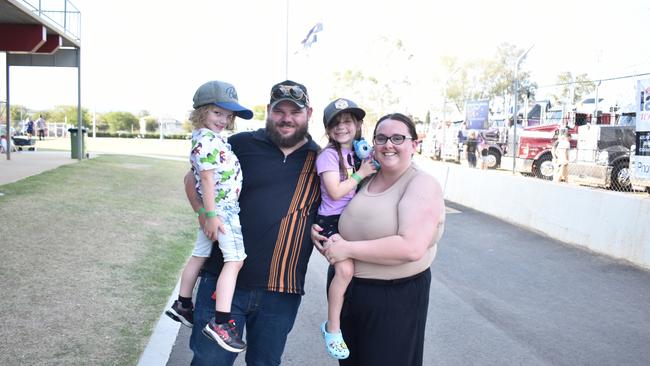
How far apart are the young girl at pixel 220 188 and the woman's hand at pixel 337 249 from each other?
46cm

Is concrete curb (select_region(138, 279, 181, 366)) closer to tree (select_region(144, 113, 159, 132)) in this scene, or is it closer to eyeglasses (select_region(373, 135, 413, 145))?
eyeglasses (select_region(373, 135, 413, 145))

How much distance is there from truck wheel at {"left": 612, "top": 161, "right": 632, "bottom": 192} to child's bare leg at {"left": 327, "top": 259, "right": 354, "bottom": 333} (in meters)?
11.1

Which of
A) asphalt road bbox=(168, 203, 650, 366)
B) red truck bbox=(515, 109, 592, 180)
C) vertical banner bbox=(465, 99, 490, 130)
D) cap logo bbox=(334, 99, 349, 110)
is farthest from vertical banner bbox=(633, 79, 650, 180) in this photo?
vertical banner bbox=(465, 99, 490, 130)

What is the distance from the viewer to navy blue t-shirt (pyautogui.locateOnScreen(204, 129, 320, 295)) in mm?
2871

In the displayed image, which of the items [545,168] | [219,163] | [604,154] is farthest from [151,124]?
[219,163]

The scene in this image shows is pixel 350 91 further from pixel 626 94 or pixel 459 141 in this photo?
pixel 626 94

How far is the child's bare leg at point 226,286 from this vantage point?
9.12 ft

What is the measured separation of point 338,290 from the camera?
110 inches

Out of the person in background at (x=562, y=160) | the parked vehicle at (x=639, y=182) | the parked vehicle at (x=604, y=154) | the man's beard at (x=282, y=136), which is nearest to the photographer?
the man's beard at (x=282, y=136)

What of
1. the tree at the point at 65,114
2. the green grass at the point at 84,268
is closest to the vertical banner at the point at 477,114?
the green grass at the point at 84,268

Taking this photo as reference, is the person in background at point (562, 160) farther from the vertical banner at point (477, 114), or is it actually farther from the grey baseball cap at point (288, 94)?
the grey baseball cap at point (288, 94)

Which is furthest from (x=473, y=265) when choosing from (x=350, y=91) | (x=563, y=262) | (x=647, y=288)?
(x=350, y=91)

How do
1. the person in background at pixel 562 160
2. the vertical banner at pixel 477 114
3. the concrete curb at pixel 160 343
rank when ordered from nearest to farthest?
the concrete curb at pixel 160 343 < the person in background at pixel 562 160 < the vertical banner at pixel 477 114

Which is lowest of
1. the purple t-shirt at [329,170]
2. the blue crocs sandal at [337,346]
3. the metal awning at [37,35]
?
the blue crocs sandal at [337,346]
